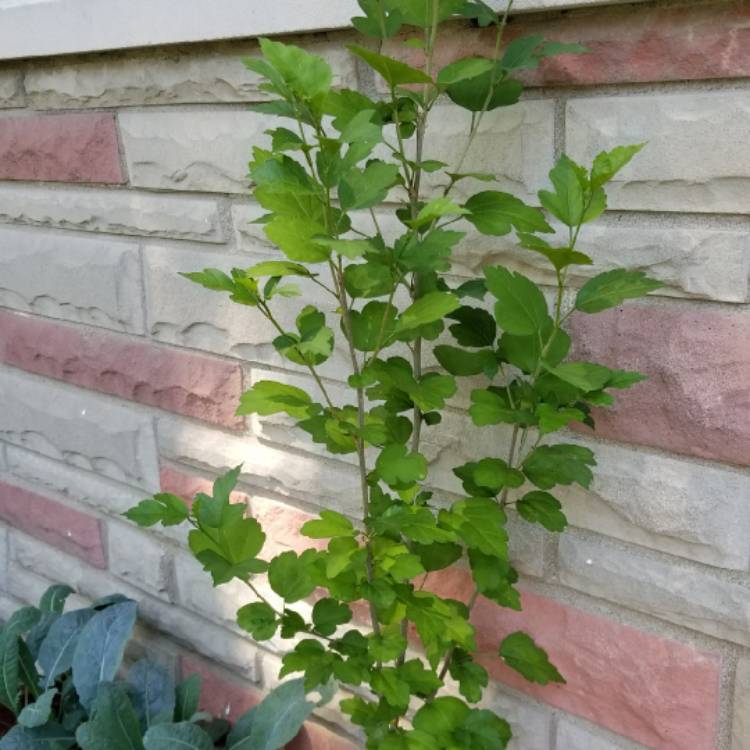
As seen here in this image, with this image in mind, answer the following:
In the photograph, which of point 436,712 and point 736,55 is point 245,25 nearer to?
point 736,55

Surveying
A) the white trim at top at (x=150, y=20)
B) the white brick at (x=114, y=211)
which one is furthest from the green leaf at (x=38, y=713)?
the white trim at top at (x=150, y=20)

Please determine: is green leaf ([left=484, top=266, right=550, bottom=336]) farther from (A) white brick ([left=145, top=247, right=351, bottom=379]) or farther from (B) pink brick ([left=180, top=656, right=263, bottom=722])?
(B) pink brick ([left=180, top=656, right=263, bottom=722])

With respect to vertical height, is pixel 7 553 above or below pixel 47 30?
below

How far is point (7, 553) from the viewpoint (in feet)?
6.21

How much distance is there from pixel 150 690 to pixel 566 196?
3.42 feet

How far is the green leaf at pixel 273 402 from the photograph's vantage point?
34.1 inches

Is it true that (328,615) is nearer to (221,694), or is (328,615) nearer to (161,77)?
(221,694)

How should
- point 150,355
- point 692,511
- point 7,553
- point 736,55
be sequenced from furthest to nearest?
point 7,553, point 150,355, point 692,511, point 736,55

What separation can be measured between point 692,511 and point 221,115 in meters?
0.75

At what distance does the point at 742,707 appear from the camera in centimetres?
96

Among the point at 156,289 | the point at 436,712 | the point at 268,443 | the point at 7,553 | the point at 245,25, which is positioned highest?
the point at 245,25

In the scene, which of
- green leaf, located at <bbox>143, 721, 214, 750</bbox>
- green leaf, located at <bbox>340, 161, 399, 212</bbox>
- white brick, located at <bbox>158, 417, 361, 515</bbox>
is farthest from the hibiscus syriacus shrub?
green leaf, located at <bbox>143, 721, 214, 750</bbox>

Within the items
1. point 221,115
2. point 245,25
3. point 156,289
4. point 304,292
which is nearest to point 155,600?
point 156,289

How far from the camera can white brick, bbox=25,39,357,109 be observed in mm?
1170
